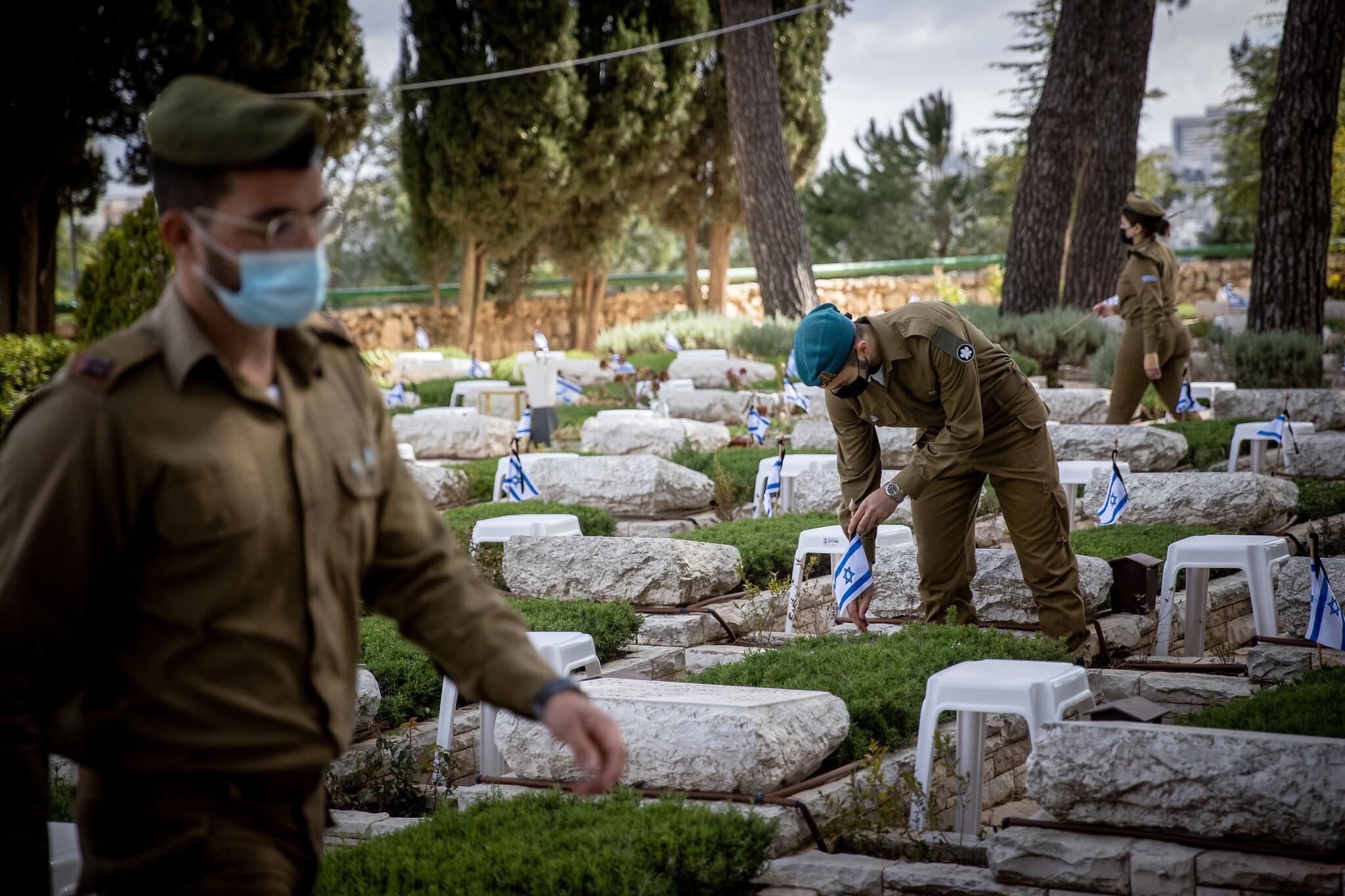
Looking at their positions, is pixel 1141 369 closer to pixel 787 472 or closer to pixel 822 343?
pixel 787 472

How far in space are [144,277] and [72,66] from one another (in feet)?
19.6

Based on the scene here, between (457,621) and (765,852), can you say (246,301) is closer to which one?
(457,621)

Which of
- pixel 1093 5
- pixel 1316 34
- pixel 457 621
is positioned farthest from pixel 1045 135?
pixel 457 621

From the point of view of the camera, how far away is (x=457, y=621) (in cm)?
215

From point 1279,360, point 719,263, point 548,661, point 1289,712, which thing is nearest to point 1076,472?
point 1289,712

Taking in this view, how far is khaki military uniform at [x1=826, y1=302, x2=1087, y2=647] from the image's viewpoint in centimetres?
520

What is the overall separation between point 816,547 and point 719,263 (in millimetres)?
20244

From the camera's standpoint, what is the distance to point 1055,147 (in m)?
15.0

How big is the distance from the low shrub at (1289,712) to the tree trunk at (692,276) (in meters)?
22.6

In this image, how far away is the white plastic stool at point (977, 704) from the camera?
4055 mm

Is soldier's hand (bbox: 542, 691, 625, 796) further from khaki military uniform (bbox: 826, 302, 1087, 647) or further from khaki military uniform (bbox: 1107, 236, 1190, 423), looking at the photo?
khaki military uniform (bbox: 1107, 236, 1190, 423)

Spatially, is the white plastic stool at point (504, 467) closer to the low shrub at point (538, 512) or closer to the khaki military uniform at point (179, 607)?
the low shrub at point (538, 512)

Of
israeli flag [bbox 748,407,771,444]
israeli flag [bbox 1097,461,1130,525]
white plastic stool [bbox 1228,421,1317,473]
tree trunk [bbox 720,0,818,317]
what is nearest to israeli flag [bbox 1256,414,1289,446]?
white plastic stool [bbox 1228,421,1317,473]

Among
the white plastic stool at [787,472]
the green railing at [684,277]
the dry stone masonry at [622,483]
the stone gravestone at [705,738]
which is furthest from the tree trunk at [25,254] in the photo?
the stone gravestone at [705,738]
